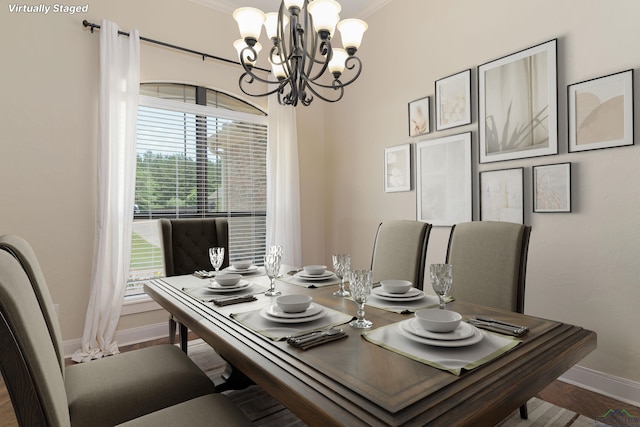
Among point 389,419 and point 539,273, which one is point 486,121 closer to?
point 539,273

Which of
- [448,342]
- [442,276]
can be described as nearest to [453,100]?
[442,276]

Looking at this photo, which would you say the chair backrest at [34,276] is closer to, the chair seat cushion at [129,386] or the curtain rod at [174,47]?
the chair seat cushion at [129,386]

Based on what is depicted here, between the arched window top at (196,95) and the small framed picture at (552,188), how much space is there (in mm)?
2759

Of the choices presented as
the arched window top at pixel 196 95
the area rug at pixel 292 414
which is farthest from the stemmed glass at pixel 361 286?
the arched window top at pixel 196 95

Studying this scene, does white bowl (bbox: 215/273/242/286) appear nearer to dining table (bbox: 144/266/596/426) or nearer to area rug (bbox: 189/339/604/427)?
dining table (bbox: 144/266/596/426)

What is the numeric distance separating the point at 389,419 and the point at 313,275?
1.33 metres

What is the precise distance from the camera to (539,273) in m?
2.30

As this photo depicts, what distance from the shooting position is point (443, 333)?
3.24ft

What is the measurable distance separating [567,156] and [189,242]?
256cm

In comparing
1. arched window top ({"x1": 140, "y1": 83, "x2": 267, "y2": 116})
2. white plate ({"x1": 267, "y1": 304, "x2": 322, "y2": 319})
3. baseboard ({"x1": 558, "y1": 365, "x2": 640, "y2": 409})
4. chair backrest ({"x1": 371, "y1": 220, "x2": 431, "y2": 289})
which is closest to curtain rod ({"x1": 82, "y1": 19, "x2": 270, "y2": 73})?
arched window top ({"x1": 140, "y1": 83, "x2": 267, "y2": 116})

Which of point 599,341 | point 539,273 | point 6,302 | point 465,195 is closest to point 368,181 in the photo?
point 465,195

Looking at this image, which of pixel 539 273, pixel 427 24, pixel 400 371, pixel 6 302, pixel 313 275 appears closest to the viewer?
pixel 6 302

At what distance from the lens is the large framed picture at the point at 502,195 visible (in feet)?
7.72

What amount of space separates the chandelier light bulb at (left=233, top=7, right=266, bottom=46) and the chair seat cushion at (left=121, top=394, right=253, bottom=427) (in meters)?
1.67
